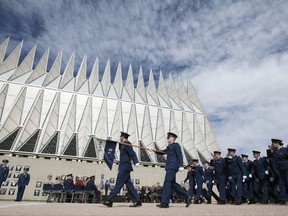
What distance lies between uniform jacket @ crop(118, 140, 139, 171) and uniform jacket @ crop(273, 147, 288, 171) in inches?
205

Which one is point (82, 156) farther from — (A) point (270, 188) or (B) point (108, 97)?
(A) point (270, 188)

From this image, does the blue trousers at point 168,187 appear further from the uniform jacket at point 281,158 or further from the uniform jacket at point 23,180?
the uniform jacket at point 23,180

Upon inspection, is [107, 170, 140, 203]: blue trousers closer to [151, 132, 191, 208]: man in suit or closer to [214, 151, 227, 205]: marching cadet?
[151, 132, 191, 208]: man in suit

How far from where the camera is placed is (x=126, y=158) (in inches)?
248

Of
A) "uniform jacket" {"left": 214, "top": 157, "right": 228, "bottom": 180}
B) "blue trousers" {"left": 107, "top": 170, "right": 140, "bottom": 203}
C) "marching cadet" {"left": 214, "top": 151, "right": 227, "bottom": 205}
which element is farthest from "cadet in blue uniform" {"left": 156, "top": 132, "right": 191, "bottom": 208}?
"uniform jacket" {"left": 214, "top": 157, "right": 228, "bottom": 180}

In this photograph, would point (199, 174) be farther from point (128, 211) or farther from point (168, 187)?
point (128, 211)

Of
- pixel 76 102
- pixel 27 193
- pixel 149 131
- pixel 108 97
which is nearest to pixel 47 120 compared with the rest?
pixel 76 102

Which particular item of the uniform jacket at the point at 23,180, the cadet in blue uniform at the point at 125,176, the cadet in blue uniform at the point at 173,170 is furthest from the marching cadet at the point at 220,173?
the uniform jacket at the point at 23,180

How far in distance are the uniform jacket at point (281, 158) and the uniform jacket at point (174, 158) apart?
403cm

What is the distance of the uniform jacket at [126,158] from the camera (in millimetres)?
6112

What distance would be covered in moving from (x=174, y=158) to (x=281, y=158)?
13.9ft

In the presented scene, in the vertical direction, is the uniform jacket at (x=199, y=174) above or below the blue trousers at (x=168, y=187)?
above

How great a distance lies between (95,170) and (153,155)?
32.3 ft

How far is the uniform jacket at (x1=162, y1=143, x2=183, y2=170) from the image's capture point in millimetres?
6004
